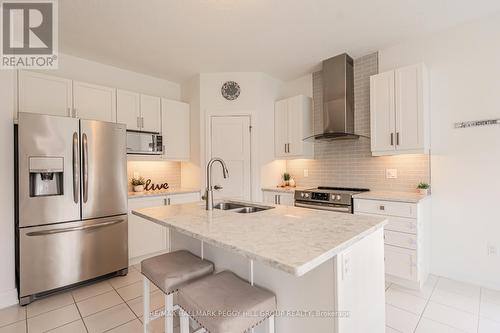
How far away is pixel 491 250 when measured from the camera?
2.51 m

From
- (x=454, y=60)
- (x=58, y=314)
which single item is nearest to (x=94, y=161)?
(x=58, y=314)

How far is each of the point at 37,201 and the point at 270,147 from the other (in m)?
3.03

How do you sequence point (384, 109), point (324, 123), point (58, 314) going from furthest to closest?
1. point (324, 123)
2. point (384, 109)
3. point (58, 314)

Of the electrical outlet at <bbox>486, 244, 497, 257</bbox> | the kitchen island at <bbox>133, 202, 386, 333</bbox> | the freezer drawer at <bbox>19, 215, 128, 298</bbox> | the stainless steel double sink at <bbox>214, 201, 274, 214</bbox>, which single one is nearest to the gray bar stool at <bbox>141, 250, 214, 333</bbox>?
the kitchen island at <bbox>133, 202, 386, 333</bbox>

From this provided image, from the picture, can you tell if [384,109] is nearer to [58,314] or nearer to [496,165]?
[496,165]

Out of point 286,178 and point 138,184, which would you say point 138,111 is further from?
point 286,178

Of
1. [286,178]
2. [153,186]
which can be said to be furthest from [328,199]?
[153,186]

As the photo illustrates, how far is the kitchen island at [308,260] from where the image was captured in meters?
1.07

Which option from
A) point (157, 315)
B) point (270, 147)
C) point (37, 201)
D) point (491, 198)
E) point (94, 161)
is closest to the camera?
point (157, 315)

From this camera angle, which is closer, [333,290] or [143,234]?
[333,290]

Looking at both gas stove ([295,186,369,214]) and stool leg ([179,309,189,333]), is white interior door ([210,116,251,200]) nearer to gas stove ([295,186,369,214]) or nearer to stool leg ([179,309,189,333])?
gas stove ([295,186,369,214])

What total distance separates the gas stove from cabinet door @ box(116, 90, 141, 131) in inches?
98.9

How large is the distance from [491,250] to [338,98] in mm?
2355

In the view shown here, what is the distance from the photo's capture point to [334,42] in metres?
3.05
